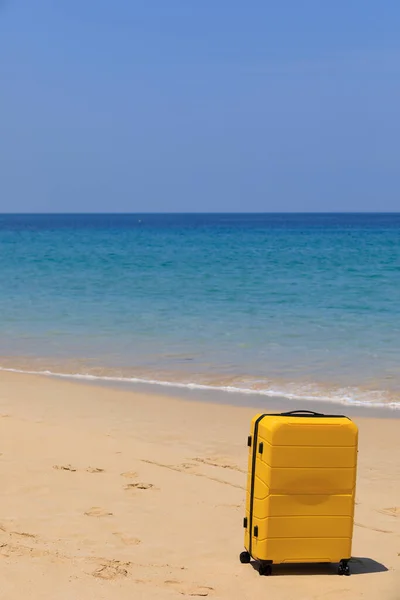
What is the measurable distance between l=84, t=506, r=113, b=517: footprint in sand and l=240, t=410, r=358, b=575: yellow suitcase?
1183 mm

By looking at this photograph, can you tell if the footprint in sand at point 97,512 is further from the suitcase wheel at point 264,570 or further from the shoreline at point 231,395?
the shoreline at point 231,395

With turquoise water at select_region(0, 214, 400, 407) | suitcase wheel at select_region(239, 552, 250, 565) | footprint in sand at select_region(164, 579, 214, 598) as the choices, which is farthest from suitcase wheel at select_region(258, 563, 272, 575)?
turquoise water at select_region(0, 214, 400, 407)

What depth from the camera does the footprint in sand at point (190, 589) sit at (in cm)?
455

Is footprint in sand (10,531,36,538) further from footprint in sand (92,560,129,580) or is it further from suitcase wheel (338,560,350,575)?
suitcase wheel (338,560,350,575)

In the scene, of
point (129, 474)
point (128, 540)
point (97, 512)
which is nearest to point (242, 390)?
point (129, 474)

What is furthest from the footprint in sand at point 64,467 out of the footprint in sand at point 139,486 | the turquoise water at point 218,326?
the turquoise water at point 218,326

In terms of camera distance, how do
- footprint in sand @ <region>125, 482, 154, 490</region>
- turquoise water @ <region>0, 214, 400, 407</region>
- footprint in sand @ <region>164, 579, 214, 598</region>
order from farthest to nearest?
turquoise water @ <region>0, 214, 400, 407</region> → footprint in sand @ <region>125, 482, 154, 490</region> → footprint in sand @ <region>164, 579, 214, 598</region>

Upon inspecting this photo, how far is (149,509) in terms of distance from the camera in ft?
19.2

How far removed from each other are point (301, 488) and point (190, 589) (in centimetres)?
77

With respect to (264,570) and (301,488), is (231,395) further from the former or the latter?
(301,488)

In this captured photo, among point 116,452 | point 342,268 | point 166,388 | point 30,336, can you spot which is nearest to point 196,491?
point 116,452

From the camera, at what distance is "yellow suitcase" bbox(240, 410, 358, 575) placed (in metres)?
4.66

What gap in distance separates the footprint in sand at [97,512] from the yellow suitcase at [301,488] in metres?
1.18

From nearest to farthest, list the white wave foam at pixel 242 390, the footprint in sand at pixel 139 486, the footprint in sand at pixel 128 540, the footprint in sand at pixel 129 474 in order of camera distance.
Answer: the footprint in sand at pixel 128 540
the footprint in sand at pixel 139 486
the footprint in sand at pixel 129 474
the white wave foam at pixel 242 390
